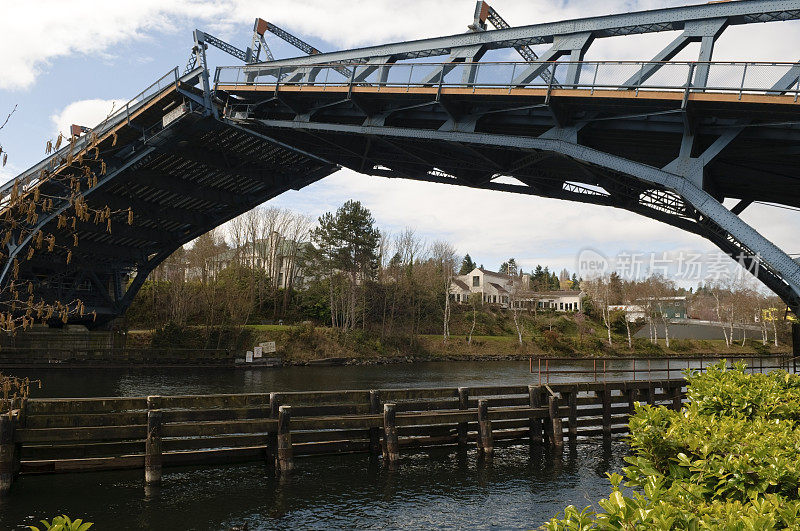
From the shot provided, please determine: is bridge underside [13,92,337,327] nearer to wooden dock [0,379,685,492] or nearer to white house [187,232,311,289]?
wooden dock [0,379,685,492]

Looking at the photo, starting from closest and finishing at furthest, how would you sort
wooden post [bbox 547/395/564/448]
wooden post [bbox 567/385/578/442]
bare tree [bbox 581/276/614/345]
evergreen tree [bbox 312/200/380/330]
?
wooden post [bbox 547/395/564/448] → wooden post [bbox 567/385/578/442] → evergreen tree [bbox 312/200/380/330] → bare tree [bbox 581/276/614/345]

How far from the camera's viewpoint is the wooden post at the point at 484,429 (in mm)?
15516

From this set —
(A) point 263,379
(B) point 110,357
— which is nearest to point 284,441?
(A) point 263,379

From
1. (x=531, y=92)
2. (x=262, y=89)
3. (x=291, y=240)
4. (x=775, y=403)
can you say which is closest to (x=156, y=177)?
(x=262, y=89)

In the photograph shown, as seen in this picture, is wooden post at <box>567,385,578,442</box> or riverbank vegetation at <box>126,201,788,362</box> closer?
wooden post at <box>567,385,578,442</box>

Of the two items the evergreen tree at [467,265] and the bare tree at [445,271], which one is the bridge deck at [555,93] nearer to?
the bare tree at [445,271]

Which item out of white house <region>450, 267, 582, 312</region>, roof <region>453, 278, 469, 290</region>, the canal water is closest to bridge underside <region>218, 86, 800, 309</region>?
the canal water

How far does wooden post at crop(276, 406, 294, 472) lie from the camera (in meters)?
13.3

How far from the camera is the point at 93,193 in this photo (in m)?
29.7

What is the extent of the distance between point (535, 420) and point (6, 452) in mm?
12961

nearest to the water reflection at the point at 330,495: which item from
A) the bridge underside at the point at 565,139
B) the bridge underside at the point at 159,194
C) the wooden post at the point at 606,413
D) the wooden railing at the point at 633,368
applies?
the wooden post at the point at 606,413

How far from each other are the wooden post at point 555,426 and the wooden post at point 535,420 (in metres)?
0.31

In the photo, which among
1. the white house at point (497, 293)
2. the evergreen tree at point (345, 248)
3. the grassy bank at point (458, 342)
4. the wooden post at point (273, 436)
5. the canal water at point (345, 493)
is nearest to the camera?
the canal water at point (345, 493)

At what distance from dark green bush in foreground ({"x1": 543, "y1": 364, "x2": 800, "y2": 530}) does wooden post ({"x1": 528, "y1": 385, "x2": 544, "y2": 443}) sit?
8413 millimetres
